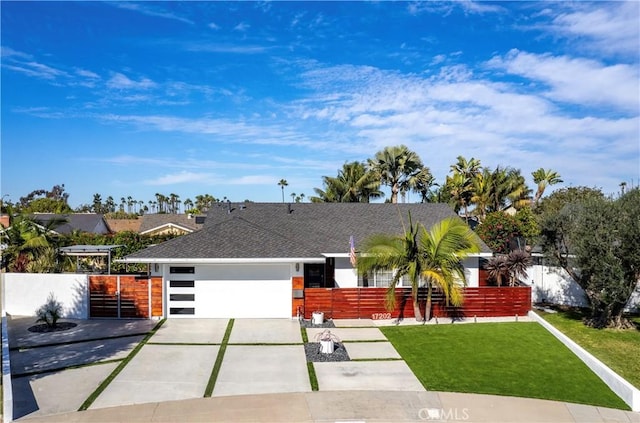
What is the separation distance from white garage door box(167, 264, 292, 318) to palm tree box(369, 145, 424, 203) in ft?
68.8

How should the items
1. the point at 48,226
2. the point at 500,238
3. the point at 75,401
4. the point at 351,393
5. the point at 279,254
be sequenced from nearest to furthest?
→ 1. the point at 75,401
2. the point at 351,393
3. the point at 279,254
4. the point at 48,226
5. the point at 500,238

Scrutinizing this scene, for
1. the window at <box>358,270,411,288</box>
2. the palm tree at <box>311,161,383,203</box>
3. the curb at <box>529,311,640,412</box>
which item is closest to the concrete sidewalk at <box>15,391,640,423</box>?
the curb at <box>529,311,640,412</box>

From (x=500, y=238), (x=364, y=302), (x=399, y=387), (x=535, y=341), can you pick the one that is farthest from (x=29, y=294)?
(x=500, y=238)

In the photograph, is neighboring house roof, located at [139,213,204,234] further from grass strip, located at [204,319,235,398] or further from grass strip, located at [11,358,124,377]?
grass strip, located at [11,358,124,377]

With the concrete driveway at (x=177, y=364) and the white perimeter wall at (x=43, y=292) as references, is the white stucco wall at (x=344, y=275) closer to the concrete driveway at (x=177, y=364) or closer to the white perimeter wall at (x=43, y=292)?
the concrete driveway at (x=177, y=364)

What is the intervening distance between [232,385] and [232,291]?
276 inches

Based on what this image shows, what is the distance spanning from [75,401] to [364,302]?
33.5ft

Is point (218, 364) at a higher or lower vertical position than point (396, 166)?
lower

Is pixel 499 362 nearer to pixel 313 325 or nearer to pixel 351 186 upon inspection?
pixel 313 325

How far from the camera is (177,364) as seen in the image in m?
12.3

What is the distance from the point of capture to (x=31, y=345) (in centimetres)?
1373

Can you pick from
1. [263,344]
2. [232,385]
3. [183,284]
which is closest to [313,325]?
[263,344]

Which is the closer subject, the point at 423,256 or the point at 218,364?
the point at 218,364

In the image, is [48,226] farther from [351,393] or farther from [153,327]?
[351,393]
